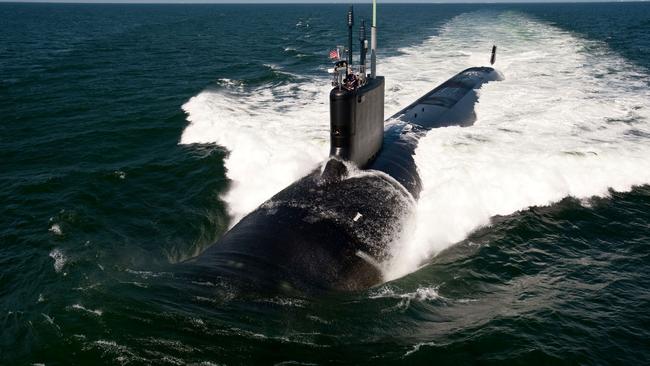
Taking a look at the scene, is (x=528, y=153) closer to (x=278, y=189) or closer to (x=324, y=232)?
(x=278, y=189)

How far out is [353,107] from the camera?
39.7ft

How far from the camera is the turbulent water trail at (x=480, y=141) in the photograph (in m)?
14.6

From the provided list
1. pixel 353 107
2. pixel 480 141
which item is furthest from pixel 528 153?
pixel 353 107

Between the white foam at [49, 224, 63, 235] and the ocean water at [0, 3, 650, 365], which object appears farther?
the white foam at [49, 224, 63, 235]

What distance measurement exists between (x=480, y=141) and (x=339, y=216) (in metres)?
10.1

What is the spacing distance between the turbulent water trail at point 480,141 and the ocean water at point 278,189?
106mm

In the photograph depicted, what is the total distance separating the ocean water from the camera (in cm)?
779

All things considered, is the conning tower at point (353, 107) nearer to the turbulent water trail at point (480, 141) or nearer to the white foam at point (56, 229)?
the turbulent water trail at point (480, 141)

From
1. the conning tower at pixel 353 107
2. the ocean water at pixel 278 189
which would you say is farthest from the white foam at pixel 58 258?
the conning tower at pixel 353 107

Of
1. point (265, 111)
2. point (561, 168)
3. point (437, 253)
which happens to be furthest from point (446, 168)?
point (265, 111)

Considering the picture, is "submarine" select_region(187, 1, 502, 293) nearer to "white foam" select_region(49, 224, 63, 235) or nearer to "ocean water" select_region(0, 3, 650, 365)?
"ocean water" select_region(0, 3, 650, 365)

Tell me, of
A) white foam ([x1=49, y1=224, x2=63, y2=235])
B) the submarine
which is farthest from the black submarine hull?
white foam ([x1=49, y1=224, x2=63, y2=235])

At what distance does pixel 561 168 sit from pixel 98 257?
48.8 feet

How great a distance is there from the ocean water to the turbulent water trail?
0.35ft
